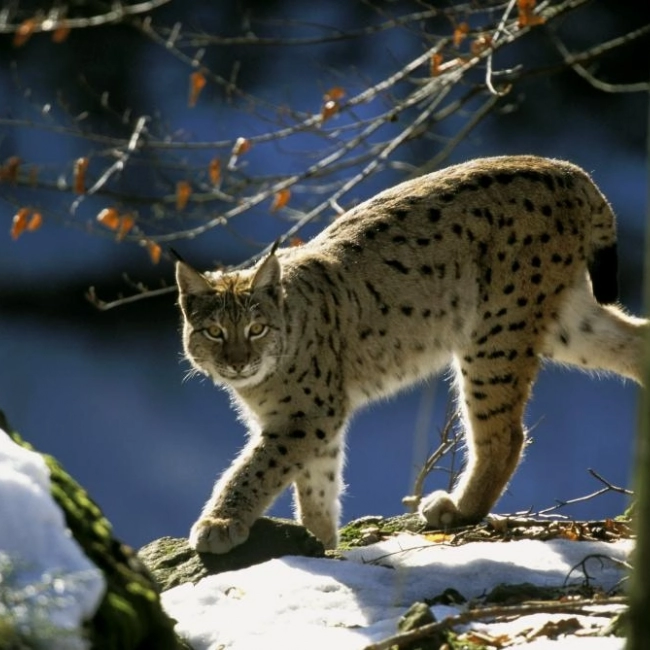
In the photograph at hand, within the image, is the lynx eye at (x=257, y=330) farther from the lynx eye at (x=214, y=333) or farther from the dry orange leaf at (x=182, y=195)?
the dry orange leaf at (x=182, y=195)

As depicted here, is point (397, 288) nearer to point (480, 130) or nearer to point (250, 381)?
point (250, 381)

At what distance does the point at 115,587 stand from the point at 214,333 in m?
2.91

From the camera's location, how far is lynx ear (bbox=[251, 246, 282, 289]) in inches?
252

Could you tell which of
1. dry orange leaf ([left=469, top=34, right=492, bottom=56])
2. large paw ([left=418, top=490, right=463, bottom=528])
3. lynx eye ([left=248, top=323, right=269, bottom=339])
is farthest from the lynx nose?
dry orange leaf ([left=469, top=34, right=492, bottom=56])

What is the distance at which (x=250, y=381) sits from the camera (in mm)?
6422

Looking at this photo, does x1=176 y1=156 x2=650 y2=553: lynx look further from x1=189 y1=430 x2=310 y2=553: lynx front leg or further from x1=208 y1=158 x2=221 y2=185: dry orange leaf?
x1=208 y1=158 x2=221 y2=185: dry orange leaf

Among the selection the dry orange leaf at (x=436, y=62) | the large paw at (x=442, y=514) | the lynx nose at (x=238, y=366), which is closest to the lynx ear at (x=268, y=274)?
the lynx nose at (x=238, y=366)

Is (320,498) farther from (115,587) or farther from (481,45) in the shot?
(115,587)

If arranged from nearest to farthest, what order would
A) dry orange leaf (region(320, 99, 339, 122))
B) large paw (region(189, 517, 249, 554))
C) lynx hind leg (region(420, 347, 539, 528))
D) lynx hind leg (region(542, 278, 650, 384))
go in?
large paw (region(189, 517, 249, 554)), dry orange leaf (region(320, 99, 339, 122)), lynx hind leg (region(420, 347, 539, 528)), lynx hind leg (region(542, 278, 650, 384))

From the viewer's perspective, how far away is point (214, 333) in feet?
21.2

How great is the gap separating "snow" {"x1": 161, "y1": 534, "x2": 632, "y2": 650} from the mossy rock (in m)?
0.60

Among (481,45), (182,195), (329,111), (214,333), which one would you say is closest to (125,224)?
(182,195)

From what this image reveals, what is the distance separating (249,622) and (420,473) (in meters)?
2.30

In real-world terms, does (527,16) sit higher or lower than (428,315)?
higher
